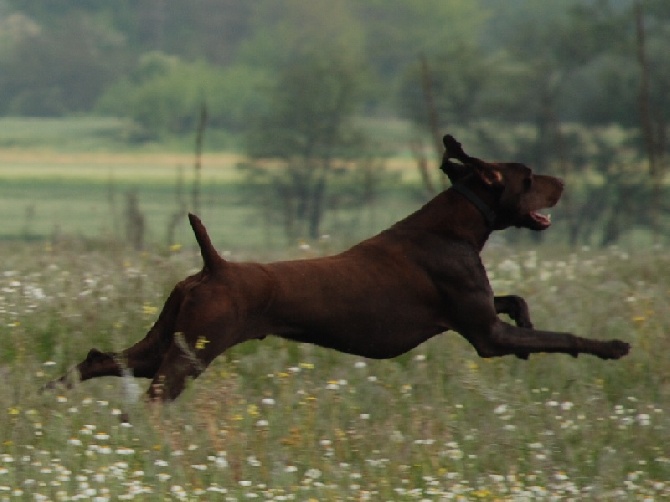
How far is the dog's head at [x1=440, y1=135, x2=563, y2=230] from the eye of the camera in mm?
6301

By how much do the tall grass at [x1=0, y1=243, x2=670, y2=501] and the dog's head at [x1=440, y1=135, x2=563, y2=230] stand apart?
0.79 metres

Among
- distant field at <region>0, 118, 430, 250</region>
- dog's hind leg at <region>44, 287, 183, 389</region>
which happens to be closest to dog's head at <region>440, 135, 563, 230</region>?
dog's hind leg at <region>44, 287, 183, 389</region>

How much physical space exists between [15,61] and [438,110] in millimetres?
11677

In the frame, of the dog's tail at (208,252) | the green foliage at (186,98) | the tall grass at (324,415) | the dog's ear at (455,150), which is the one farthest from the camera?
the green foliage at (186,98)

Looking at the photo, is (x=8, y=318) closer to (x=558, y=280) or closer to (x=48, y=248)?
(x=48, y=248)

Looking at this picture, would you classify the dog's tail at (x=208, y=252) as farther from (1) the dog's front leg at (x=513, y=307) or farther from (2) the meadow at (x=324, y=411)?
(1) the dog's front leg at (x=513, y=307)

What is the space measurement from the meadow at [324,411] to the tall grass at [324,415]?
0.03 ft

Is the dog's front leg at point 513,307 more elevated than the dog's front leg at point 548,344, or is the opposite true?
the dog's front leg at point 513,307

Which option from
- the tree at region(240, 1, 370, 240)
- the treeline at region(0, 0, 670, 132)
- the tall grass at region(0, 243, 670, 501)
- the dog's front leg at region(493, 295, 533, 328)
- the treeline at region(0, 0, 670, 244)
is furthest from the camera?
the treeline at region(0, 0, 670, 132)

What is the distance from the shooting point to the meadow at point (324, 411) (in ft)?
17.6

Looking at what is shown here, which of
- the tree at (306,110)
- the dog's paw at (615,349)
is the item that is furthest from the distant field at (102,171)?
the dog's paw at (615,349)

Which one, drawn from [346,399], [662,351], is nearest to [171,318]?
[346,399]

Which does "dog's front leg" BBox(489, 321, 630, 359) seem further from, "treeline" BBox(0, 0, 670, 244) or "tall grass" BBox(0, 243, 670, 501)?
"treeline" BBox(0, 0, 670, 244)

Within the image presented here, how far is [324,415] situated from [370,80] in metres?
29.2
